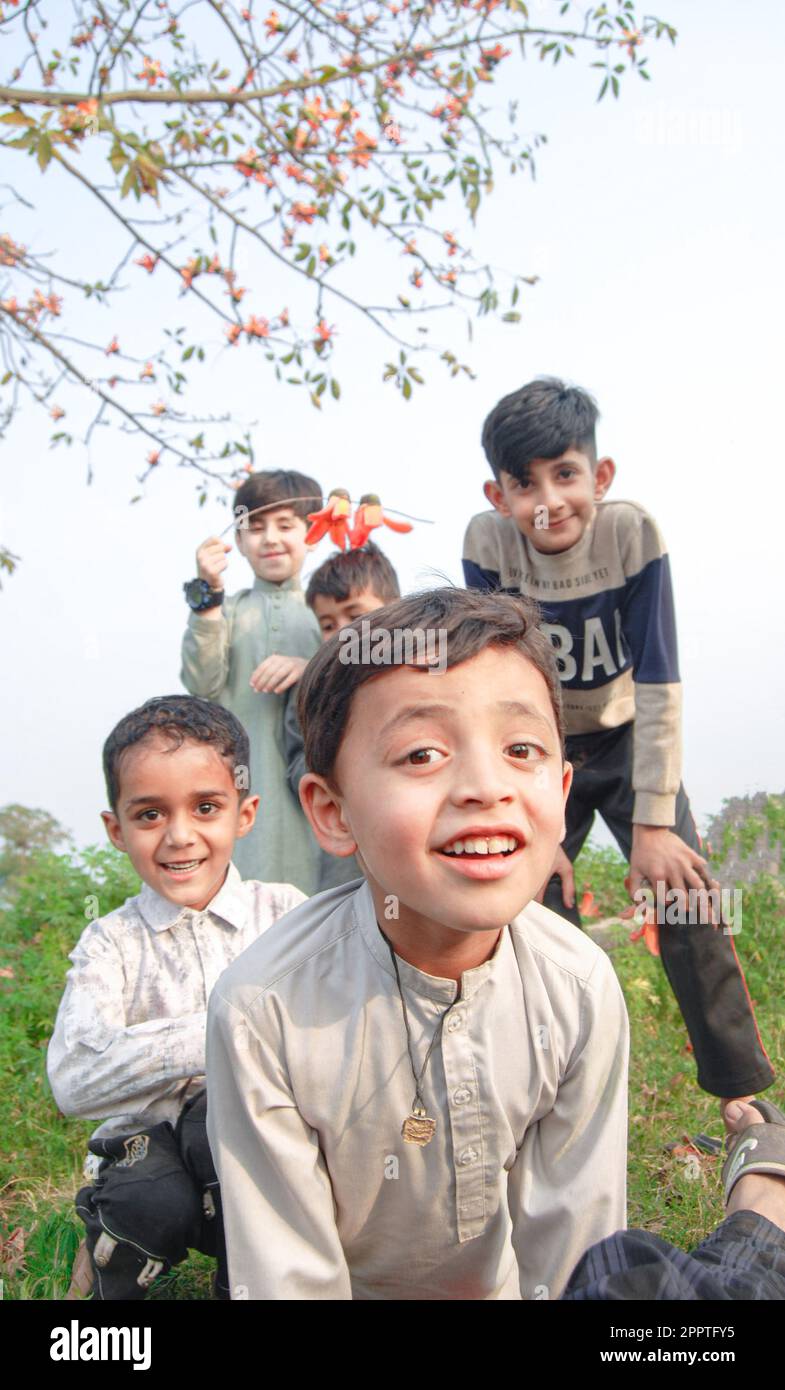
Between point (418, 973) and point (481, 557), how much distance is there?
182cm

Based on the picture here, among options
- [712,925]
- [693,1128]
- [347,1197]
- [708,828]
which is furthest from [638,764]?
[708,828]

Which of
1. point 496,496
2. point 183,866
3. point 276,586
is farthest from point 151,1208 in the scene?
point 276,586

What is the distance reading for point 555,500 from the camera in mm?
3100

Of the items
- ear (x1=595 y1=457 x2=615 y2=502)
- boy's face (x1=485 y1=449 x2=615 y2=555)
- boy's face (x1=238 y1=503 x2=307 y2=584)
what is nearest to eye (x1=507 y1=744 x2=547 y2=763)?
boy's face (x1=485 y1=449 x2=615 y2=555)

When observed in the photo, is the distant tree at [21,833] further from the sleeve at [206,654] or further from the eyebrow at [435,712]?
the eyebrow at [435,712]

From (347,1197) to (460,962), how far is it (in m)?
0.40

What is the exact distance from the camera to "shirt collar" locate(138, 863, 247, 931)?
236 centimetres

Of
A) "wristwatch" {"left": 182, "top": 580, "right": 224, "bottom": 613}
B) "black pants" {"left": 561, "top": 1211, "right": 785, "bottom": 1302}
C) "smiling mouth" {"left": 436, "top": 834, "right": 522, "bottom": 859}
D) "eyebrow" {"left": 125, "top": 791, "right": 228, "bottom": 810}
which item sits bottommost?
"black pants" {"left": 561, "top": 1211, "right": 785, "bottom": 1302}

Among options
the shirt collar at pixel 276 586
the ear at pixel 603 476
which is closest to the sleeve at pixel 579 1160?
the ear at pixel 603 476

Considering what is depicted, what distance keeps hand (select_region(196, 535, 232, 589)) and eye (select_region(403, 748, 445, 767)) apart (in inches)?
86.3

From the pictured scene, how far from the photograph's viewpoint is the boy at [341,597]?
3652mm

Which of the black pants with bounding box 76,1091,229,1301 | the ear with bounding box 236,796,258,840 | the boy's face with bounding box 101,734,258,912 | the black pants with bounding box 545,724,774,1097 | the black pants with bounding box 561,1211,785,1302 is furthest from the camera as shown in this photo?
the black pants with bounding box 545,724,774,1097

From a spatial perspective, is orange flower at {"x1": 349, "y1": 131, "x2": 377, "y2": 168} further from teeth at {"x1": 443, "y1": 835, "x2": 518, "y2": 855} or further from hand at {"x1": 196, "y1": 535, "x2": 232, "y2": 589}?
teeth at {"x1": 443, "y1": 835, "x2": 518, "y2": 855}

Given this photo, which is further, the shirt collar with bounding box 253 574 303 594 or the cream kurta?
the shirt collar with bounding box 253 574 303 594
